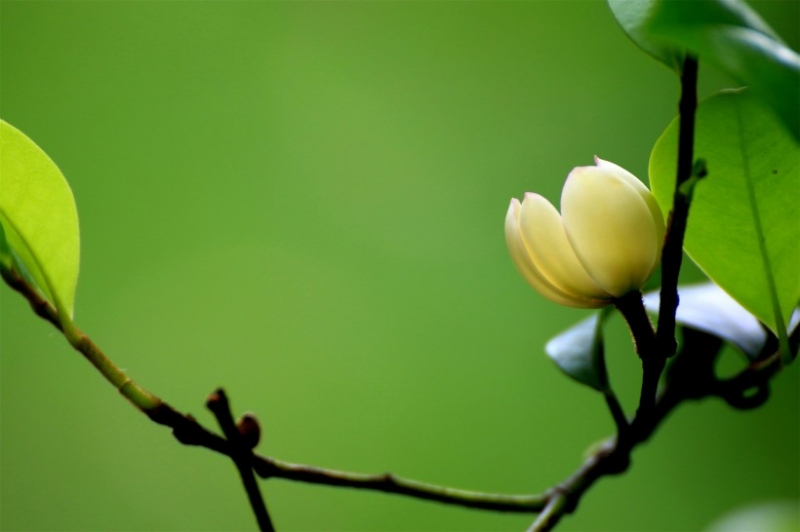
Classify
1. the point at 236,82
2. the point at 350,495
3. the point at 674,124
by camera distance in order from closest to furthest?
the point at 674,124
the point at 350,495
the point at 236,82

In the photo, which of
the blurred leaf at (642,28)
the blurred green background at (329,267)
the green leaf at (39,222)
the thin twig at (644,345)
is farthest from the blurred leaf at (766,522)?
the blurred green background at (329,267)

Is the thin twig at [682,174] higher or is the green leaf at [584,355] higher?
the thin twig at [682,174]

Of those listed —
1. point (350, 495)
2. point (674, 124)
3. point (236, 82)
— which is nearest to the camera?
point (674, 124)

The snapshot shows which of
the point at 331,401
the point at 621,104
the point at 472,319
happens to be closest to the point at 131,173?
the point at 331,401

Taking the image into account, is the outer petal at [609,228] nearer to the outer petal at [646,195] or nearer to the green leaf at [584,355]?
the outer petal at [646,195]

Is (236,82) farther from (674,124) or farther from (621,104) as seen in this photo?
(674,124)

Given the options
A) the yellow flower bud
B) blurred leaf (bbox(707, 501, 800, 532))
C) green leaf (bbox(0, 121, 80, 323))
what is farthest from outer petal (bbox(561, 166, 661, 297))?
green leaf (bbox(0, 121, 80, 323))
